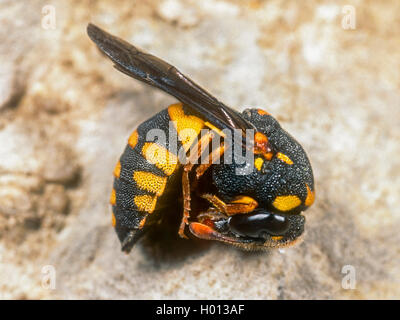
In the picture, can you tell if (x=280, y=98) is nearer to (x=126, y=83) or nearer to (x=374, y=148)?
(x=374, y=148)

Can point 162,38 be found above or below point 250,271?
above

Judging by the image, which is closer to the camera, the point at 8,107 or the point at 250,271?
the point at 250,271

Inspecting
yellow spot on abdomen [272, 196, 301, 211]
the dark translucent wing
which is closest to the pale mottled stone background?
yellow spot on abdomen [272, 196, 301, 211]

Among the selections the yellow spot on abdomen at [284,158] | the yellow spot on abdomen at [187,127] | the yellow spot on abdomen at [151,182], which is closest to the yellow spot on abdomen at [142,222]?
the yellow spot on abdomen at [151,182]

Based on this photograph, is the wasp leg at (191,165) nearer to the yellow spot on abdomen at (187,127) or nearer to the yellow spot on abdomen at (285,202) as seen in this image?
the yellow spot on abdomen at (187,127)

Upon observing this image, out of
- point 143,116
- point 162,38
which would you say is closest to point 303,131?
point 143,116

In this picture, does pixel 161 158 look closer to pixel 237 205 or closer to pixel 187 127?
pixel 187 127
